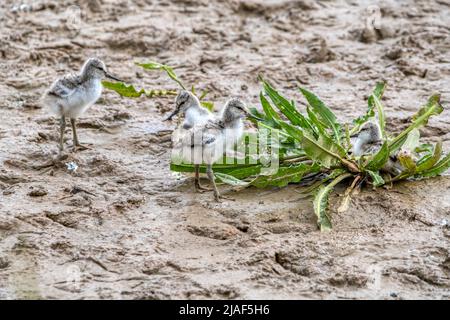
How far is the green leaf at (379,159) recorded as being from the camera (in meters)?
6.01

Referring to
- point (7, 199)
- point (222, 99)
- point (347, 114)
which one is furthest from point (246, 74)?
point (7, 199)

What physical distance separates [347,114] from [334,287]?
3024 mm

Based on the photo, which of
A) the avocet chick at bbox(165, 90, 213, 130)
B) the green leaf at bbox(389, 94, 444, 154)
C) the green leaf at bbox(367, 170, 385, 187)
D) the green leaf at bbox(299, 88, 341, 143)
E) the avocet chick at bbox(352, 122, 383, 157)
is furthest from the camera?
the avocet chick at bbox(165, 90, 213, 130)

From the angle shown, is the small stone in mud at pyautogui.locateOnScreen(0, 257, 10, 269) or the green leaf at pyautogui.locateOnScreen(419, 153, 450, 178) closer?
the small stone in mud at pyautogui.locateOnScreen(0, 257, 10, 269)

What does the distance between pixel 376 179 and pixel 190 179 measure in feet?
4.99

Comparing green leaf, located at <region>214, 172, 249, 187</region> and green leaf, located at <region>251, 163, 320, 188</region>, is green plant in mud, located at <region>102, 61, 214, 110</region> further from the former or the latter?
green leaf, located at <region>251, 163, 320, 188</region>

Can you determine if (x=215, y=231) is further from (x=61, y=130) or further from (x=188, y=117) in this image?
(x=61, y=130)

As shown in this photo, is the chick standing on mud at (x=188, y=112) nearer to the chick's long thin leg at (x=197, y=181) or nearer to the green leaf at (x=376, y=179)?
the chick's long thin leg at (x=197, y=181)

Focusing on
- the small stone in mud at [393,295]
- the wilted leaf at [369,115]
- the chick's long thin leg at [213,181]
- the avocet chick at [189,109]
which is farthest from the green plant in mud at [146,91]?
the small stone in mud at [393,295]

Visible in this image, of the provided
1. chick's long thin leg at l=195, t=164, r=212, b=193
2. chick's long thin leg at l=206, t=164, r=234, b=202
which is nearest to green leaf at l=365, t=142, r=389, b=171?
chick's long thin leg at l=206, t=164, r=234, b=202

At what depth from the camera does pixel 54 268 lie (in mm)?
5070

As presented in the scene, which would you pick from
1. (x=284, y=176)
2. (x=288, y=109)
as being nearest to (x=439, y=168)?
(x=284, y=176)

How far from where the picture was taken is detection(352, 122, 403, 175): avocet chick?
6293 mm

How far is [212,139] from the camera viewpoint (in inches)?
240
